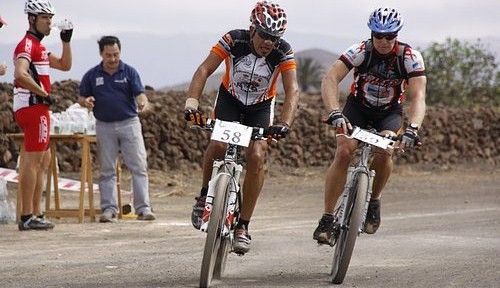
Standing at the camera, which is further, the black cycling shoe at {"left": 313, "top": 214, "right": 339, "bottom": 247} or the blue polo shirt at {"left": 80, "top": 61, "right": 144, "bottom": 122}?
the blue polo shirt at {"left": 80, "top": 61, "right": 144, "bottom": 122}

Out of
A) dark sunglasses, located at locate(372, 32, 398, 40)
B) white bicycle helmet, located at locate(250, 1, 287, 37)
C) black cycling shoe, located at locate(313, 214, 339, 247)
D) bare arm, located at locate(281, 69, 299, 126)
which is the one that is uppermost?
white bicycle helmet, located at locate(250, 1, 287, 37)

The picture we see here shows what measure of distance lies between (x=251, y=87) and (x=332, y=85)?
0.67m

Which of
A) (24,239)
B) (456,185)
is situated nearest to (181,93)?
(456,185)

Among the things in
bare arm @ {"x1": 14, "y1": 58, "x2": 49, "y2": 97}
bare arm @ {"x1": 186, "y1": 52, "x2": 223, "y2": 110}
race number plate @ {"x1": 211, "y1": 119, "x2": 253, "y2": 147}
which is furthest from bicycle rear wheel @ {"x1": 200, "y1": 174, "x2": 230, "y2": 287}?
bare arm @ {"x1": 14, "y1": 58, "x2": 49, "y2": 97}

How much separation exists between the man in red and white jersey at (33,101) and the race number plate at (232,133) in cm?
462

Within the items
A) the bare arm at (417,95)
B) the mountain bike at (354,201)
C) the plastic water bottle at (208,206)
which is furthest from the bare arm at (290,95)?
the plastic water bottle at (208,206)

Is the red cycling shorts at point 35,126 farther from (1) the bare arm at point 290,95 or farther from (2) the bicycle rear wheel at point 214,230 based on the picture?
(2) the bicycle rear wheel at point 214,230

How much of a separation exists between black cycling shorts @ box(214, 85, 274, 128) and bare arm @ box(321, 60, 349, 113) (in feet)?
1.72

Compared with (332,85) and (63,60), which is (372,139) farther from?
(63,60)

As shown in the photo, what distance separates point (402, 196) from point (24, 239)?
1033 cm

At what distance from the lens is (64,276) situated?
33.2 ft

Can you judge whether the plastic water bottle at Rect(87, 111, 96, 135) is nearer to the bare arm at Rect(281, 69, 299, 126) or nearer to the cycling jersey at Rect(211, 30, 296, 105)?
the cycling jersey at Rect(211, 30, 296, 105)

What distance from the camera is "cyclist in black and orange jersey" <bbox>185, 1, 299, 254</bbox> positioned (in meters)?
10.2

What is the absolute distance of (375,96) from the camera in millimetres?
11016
